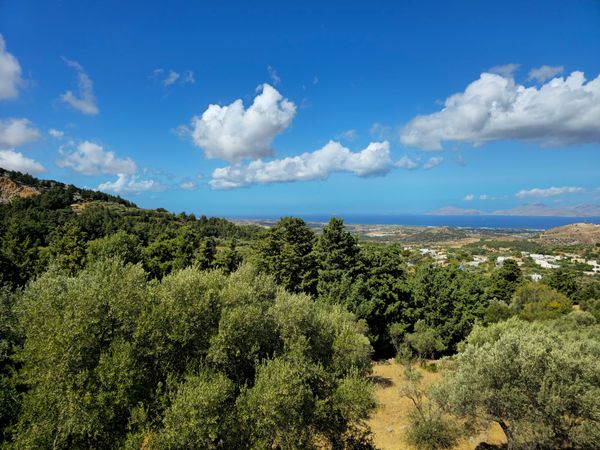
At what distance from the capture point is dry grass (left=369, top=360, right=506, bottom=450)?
71.9 feet

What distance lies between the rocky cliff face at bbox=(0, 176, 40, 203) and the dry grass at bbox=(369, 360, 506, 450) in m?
116

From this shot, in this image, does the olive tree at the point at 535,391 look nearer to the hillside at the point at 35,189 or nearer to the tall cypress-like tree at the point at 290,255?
the tall cypress-like tree at the point at 290,255

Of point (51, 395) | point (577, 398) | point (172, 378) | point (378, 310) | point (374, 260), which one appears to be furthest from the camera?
point (374, 260)

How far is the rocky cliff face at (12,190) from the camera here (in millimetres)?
104019

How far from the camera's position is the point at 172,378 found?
1426 cm

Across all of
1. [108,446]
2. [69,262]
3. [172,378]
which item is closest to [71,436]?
[108,446]

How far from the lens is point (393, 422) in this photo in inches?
968

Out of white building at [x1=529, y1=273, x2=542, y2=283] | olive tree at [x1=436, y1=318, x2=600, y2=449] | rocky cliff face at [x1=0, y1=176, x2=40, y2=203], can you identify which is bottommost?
white building at [x1=529, y1=273, x2=542, y2=283]

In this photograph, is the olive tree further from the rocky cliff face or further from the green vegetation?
the rocky cliff face

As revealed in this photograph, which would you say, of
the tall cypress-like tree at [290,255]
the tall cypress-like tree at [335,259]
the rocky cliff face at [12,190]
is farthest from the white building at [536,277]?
the rocky cliff face at [12,190]

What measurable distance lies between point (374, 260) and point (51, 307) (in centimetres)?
3615

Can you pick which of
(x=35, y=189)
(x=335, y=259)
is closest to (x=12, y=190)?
(x=35, y=189)

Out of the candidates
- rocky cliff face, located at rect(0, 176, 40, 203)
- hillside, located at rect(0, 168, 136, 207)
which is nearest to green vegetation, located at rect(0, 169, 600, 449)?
hillside, located at rect(0, 168, 136, 207)

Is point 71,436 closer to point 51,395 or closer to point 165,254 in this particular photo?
point 51,395
